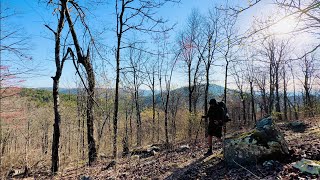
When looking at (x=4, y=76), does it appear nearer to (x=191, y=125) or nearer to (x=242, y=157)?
(x=242, y=157)

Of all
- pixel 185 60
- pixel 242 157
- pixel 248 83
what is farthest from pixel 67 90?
pixel 242 157

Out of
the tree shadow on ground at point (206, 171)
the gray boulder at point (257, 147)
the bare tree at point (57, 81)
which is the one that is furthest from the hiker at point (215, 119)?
the bare tree at point (57, 81)

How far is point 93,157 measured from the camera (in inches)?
388

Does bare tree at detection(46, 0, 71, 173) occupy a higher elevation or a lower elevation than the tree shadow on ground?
higher

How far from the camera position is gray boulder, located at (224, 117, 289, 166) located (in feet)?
17.9

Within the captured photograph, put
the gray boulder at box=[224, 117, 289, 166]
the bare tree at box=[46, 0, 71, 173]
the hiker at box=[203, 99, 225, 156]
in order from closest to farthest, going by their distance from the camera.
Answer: the gray boulder at box=[224, 117, 289, 166] → the hiker at box=[203, 99, 225, 156] → the bare tree at box=[46, 0, 71, 173]

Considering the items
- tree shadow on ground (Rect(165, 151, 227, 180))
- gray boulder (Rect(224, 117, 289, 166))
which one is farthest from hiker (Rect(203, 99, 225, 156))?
gray boulder (Rect(224, 117, 289, 166))

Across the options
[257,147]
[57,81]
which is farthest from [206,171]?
[57,81]

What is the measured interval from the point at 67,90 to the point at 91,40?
26517 mm

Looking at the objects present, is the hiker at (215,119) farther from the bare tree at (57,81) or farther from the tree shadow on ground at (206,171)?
the bare tree at (57,81)

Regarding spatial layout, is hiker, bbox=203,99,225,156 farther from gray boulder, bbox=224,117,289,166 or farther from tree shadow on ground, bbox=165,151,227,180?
gray boulder, bbox=224,117,289,166

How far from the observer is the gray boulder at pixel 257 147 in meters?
5.45

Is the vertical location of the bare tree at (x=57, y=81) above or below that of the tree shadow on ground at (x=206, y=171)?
above

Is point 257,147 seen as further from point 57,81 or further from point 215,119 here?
point 57,81
